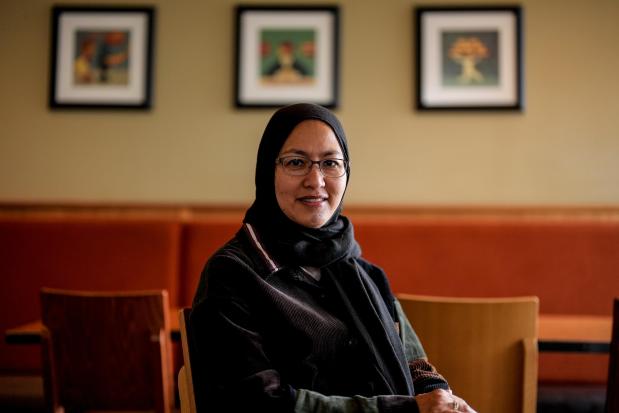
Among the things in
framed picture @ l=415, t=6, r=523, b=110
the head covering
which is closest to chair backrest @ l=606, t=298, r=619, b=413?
the head covering

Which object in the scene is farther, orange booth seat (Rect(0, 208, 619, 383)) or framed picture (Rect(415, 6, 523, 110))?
framed picture (Rect(415, 6, 523, 110))

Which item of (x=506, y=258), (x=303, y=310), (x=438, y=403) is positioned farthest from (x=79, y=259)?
(x=438, y=403)

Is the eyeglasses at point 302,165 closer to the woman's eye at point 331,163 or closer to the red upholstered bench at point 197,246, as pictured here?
the woman's eye at point 331,163

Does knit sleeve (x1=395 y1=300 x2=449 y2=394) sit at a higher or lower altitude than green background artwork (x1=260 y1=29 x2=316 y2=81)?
lower

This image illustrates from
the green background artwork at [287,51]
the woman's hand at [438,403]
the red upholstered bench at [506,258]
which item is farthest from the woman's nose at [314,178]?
the green background artwork at [287,51]

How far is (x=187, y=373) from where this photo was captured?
114 centimetres

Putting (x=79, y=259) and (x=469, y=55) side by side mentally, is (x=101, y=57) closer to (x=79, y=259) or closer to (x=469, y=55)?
(x=79, y=259)

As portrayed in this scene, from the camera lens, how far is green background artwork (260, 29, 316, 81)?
3279mm

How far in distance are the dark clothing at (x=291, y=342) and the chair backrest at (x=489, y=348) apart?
281 mm

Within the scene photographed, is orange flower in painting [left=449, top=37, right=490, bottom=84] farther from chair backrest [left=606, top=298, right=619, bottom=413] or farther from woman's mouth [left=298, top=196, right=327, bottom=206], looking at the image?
woman's mouth [left=298, top=196, right=327, bottom=206]

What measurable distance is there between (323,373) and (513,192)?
238 centimetres

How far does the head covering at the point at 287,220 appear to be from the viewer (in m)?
1.31

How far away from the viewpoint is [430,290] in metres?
2.98

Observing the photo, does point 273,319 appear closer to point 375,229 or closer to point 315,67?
point 375,229
